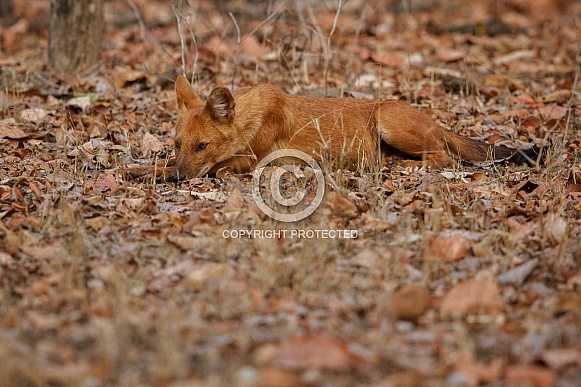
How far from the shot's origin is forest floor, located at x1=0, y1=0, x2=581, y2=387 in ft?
11.1

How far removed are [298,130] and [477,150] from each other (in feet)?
5.63

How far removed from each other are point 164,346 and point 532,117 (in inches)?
216

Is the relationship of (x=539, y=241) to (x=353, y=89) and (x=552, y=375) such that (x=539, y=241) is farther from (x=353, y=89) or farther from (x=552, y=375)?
(x=353, y=89)

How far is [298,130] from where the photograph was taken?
263 inches

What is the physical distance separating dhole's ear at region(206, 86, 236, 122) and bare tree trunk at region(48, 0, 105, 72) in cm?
293

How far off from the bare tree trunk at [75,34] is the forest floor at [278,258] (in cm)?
26

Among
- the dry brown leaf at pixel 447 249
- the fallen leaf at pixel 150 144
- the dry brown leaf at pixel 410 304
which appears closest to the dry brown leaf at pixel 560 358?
the dry brown leaf at pixel 410 304

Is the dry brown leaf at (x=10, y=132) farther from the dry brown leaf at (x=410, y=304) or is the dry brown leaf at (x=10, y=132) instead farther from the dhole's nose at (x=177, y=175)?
the dry brown leaf at (x=410, y=304)

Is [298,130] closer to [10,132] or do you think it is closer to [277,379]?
[10,132]

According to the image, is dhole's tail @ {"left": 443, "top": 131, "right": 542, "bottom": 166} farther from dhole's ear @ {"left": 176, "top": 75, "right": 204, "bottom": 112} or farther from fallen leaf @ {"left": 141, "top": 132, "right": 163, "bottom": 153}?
fallen leaf @ {"left": 141, "top": 132, "right": 163, "bottom": 153}

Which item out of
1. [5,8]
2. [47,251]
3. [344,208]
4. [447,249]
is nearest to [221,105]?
[344,208]

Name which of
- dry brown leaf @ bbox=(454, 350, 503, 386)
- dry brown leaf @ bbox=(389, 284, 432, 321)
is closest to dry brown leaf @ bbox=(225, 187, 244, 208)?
dry brown leaf @ bbox=(389, 284, 432, 321)

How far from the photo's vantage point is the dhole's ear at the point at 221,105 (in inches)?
247

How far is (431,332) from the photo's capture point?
3689mm
